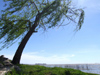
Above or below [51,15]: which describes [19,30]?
below

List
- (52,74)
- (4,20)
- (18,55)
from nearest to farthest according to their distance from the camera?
(52,74) < (18,55) < (4,20)

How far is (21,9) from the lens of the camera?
38.9ft

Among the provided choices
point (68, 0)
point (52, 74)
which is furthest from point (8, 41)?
point (68, 0)

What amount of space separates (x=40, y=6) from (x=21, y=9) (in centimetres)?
227

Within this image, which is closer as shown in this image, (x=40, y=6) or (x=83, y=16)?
(x=83, y=16)

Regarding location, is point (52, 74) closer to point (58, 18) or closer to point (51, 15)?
point (58, 18)

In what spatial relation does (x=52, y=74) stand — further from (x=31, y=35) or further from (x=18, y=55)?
(x=31, y=35)

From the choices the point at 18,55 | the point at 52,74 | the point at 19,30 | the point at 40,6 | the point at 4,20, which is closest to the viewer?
the point at 52,74

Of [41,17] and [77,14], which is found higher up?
[77,14]

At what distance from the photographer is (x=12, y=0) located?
38.2ft

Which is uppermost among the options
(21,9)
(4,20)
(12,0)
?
(12,0)

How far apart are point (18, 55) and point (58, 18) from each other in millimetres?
5315

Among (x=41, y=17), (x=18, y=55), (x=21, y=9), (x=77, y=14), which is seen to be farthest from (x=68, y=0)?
(x=18, y=55)

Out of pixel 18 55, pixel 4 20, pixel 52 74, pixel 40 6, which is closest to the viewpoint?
pixel 52 74
